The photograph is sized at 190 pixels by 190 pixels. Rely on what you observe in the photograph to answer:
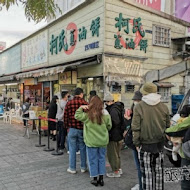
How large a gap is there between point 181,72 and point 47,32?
7.40m

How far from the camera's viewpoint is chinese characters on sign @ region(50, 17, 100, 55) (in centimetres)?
885

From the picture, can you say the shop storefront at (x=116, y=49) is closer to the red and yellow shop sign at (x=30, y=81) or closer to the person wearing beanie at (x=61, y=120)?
the person wearing beanie at (x=61, y=120)

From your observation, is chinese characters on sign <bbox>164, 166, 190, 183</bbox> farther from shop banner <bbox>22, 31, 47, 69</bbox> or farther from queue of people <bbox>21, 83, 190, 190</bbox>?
shop banner <bbox>22, 31, 47, 69</bbox>

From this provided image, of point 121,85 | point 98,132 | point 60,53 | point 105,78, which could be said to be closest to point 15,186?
point 98,132

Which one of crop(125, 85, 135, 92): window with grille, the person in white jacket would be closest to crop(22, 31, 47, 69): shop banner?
crop(125, 85, 135, 92): window with grille

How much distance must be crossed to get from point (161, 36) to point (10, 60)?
1364 centimetres

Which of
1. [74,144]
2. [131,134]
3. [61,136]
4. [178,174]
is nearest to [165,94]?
[61,136]

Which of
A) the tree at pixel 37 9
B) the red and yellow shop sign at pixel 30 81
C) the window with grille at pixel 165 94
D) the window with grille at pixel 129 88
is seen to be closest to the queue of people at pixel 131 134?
the tree at pixel 37 9

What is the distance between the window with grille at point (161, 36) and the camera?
9.83 metres

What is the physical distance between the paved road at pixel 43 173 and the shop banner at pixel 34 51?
7.49 meters

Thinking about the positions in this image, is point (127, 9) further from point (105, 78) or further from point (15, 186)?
point (15, 186)

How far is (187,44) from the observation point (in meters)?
10.5

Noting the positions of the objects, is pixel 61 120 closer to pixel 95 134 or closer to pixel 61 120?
pixel 61 120

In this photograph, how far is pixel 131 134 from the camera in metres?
3.84
